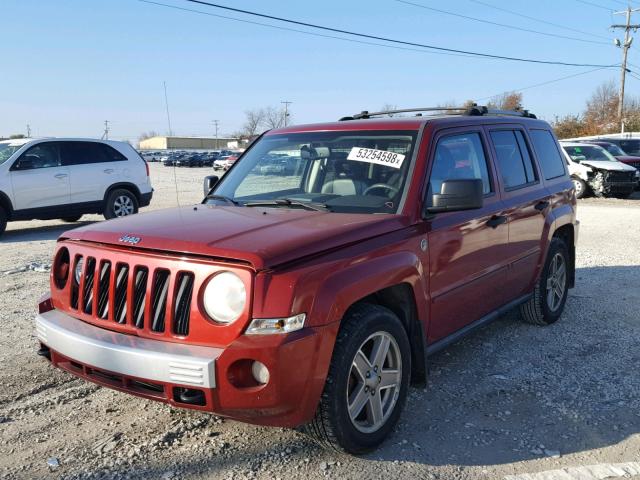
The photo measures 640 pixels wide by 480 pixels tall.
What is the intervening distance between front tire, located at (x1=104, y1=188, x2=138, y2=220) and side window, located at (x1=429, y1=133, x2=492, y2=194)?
32.2 feet

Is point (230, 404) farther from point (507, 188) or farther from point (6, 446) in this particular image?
point (507, 188)

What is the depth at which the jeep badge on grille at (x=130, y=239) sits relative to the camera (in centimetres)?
316

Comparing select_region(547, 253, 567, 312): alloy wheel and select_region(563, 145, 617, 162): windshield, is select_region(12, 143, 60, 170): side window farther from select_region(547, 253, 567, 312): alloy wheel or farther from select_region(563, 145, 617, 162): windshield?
select_region(563, 145, 617, 162): windshield

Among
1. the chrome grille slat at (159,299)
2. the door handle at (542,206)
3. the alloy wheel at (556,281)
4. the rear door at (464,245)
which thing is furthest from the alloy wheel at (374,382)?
the alloy wheel at (556,281)

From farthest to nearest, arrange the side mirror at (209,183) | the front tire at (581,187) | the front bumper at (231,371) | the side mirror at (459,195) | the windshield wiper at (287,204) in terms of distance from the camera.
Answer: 1. the front tire at (581,187)
2. the side mirror at (209,183)
3. the windshield wiper at (287,204)
4. the side mirror at (459,195)
5. the front bumper at (231,371)

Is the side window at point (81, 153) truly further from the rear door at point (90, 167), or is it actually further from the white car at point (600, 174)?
the white car at point (600, 174)

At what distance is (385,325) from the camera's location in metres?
3.33

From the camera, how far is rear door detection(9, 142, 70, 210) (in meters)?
11.5

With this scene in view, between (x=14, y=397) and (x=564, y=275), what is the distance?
4.93 m

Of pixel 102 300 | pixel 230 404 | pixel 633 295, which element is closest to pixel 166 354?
pixel 230 404

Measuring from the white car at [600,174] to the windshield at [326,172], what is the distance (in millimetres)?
16255

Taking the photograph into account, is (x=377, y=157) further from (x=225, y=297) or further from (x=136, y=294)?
(x=136, y=294)

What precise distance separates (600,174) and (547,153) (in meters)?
14.8

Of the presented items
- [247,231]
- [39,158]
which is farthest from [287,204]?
[39,158]
